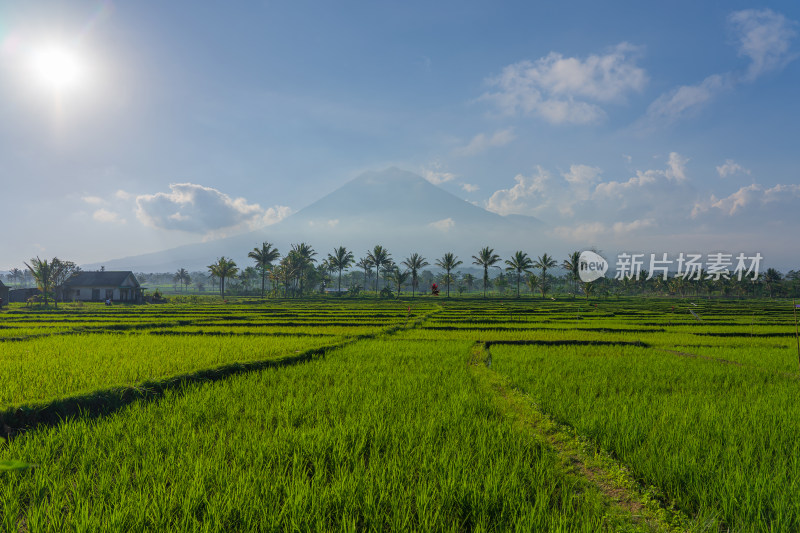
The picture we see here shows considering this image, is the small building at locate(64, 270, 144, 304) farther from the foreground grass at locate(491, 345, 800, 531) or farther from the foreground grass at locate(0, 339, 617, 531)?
the foreground grass at locate(491, 345, 800, 531)

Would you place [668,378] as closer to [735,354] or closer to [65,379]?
[735,354]

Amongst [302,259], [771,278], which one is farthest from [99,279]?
[771,278]

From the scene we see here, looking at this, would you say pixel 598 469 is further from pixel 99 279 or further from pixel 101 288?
pixel 99 279

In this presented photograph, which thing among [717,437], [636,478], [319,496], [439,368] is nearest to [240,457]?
[319,496]

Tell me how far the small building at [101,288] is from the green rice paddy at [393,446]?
127 ft

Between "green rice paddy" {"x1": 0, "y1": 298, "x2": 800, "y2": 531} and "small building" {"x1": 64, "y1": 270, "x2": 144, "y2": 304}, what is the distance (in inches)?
1529

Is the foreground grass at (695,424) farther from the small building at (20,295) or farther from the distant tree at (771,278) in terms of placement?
the distant tree at (771,278)

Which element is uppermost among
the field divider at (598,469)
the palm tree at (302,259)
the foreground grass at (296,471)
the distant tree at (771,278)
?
the palm tree at (302,259)

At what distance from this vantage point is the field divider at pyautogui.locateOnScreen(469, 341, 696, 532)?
3262 millimetres

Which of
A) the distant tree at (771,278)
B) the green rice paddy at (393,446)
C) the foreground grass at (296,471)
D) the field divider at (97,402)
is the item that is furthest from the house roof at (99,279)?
the distant tree at (771,278)

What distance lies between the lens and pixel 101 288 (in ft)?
134

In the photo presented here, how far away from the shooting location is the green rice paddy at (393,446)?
10.3 ft

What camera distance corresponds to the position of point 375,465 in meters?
3.71

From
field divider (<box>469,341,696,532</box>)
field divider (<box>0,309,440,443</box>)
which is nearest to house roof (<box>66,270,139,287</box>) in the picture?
field divider (<box>0,309,440,443</box>)
